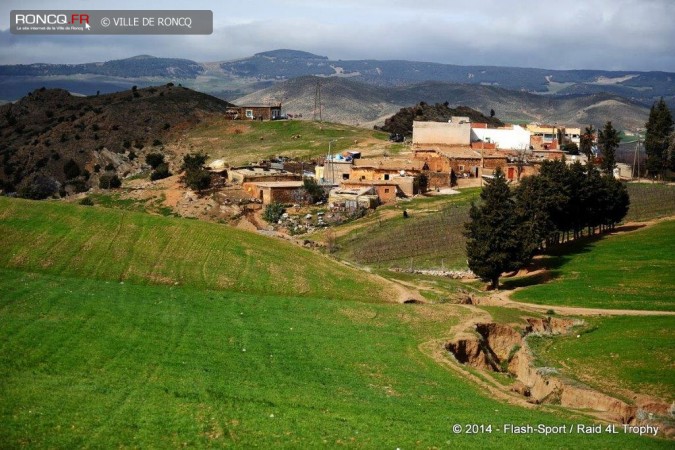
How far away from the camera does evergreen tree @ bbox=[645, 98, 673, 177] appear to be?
301 ft

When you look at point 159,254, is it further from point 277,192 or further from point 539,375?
point 277,192

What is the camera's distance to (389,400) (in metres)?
21.9

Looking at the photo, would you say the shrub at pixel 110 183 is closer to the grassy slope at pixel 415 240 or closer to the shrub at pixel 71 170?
the shrub at pixel 71 170

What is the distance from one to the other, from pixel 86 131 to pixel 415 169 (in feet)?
231

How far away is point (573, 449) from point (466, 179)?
69726 mm

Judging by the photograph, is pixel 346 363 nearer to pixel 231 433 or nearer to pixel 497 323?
pixel 231 433

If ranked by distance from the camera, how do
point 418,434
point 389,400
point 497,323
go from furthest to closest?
point 497,323 → point 389,400 → point 418,434

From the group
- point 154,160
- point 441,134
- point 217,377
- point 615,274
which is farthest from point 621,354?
point 154,160

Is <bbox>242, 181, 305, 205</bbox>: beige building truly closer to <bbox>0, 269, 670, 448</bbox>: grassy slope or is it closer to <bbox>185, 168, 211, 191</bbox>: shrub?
<bbox>185, 168, 211, 191</bbox>: shrub

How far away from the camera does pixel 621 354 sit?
98.5ft

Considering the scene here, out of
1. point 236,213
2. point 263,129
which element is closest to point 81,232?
point 236,213

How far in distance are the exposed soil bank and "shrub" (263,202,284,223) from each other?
40910 millimetres

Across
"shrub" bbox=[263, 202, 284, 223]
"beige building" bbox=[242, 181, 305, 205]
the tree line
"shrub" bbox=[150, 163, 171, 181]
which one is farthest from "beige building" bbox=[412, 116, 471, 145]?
the tree line

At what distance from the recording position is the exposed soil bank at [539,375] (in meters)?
23.4
